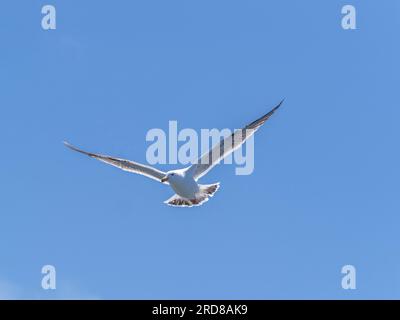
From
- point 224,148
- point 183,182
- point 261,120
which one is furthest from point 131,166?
point 261,120

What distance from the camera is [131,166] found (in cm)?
2044

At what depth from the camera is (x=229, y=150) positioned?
761 inches

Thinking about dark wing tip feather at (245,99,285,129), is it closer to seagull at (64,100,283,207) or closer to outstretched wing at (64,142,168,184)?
seagull at (64,100,283,207)

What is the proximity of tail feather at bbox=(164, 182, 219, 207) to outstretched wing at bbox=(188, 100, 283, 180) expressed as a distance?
365mm

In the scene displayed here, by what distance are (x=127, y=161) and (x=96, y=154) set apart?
3.10 ft

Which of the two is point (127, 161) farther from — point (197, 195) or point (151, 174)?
point (197, 195)

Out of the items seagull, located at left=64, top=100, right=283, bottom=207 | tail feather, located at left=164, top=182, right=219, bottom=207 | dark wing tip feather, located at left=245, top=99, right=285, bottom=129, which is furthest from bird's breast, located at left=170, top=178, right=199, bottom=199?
dark wing tip feather, located at left=245, top=99, right=285, bottom=129

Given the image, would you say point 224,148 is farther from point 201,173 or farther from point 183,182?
point 183,182

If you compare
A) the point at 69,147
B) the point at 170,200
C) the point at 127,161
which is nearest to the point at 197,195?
the point at 170,200

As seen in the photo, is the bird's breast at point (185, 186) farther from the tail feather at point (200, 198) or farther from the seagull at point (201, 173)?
the tail feather at point (200, 198)

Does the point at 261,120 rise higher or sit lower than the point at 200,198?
higher

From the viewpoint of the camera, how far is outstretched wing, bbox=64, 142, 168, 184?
66.0 ft

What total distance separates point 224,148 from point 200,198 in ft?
4.63

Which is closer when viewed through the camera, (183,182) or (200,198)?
(183,182)
